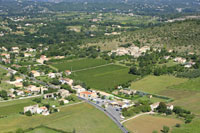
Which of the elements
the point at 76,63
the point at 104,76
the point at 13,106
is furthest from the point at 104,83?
the point at 13,106

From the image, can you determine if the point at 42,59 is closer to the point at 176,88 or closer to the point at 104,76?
the point at 104,76

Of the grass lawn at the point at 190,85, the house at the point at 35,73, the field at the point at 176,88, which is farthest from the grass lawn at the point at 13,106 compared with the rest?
the grass lawn at the point at 190,85

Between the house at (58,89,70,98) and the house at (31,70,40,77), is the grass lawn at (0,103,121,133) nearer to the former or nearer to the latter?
the house at (58,89,70,98)

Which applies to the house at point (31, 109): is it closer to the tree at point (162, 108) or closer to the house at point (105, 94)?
the house at point (105, 94)

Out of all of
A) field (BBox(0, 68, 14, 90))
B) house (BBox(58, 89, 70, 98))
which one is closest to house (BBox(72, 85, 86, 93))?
house (BBox(58, 89, 70, 98))

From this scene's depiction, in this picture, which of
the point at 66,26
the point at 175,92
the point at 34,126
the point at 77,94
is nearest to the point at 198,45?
the point at 175,92
